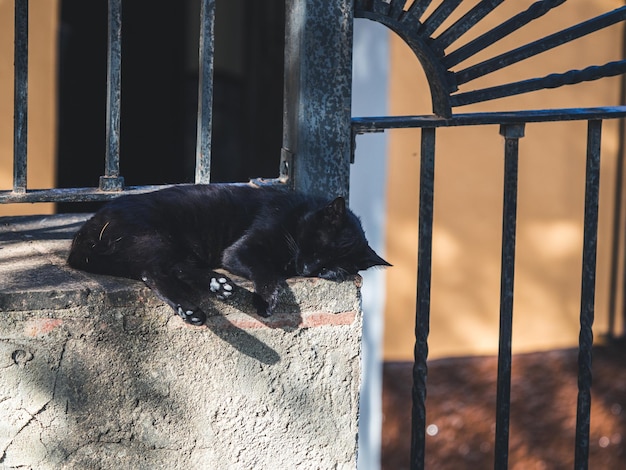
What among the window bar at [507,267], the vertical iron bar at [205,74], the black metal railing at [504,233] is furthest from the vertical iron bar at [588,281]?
the vertical iron bar at [205,74]

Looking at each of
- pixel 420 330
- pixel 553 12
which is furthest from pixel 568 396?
pixel 420 330

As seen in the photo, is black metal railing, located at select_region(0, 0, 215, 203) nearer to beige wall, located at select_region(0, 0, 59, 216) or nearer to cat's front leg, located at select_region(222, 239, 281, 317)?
cat's front leg, located at select_region(222, 239, 281, 317)

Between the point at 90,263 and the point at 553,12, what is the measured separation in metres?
3.35

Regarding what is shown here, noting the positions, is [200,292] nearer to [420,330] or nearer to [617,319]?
[420,330]

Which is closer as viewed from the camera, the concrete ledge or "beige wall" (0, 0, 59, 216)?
the concrete ledge

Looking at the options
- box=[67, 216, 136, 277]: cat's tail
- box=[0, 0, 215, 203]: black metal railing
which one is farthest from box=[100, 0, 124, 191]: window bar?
box=[67, 216, 136, 277]: cat's tail

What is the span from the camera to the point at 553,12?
5074mm

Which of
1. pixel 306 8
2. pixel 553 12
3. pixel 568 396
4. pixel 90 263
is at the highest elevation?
pixel 553 12

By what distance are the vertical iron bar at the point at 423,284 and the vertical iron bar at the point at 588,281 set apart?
41cm

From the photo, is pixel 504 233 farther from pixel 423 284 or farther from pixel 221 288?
pixel 221 288

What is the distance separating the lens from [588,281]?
2672 mm

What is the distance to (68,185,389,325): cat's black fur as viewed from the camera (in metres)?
2.46

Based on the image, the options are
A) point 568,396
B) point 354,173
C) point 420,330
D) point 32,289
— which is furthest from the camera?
point 568,396

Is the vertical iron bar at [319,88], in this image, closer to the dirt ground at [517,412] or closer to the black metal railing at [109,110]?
the black metal railing at [109,110]
